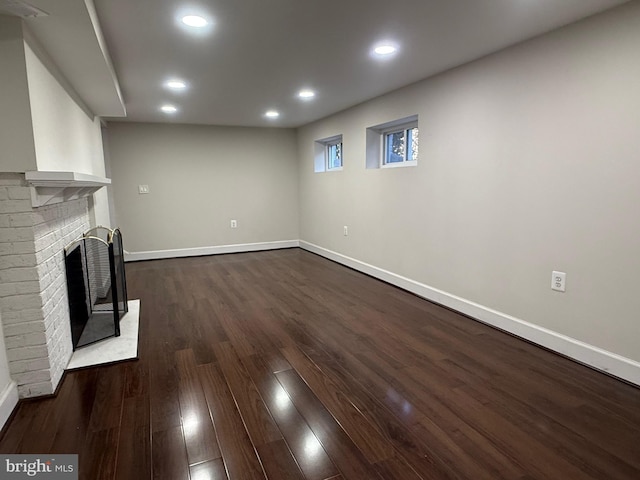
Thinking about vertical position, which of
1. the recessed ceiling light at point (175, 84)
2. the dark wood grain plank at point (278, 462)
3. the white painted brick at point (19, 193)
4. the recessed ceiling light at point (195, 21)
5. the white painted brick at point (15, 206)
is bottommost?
the dark wood grain plank at point (278, 462)

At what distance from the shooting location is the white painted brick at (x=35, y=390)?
204 cm

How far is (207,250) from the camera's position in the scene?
20.3ft

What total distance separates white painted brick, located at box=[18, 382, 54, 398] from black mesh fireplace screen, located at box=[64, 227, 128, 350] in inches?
22.6

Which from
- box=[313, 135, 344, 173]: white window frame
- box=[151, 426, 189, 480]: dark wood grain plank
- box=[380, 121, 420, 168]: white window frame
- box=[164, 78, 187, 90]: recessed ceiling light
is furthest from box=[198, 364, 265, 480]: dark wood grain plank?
box=[313, 135, 344, 173]: white window frame

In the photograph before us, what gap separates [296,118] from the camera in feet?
18.1

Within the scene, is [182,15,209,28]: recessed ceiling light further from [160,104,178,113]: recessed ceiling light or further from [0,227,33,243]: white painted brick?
[160,104,178,113]: recessed ceiling light

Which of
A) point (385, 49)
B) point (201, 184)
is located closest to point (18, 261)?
point (385, 49)

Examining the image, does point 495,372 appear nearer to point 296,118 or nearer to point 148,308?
point 148,308

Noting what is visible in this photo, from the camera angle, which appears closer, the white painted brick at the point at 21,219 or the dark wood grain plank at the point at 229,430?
the dark wood grain plank at the point at 229,430

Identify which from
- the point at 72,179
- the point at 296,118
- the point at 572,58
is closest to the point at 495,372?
the point at 572,58

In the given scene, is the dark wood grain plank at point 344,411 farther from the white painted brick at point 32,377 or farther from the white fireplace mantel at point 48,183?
the white fireplace mantel at point 48,183

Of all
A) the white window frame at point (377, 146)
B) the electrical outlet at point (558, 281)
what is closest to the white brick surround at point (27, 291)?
the electrical outlet at point (558, 281)

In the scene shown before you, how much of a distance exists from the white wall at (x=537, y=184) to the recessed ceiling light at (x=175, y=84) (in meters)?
2.15

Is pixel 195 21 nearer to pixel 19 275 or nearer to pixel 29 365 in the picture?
pixel 19 275
